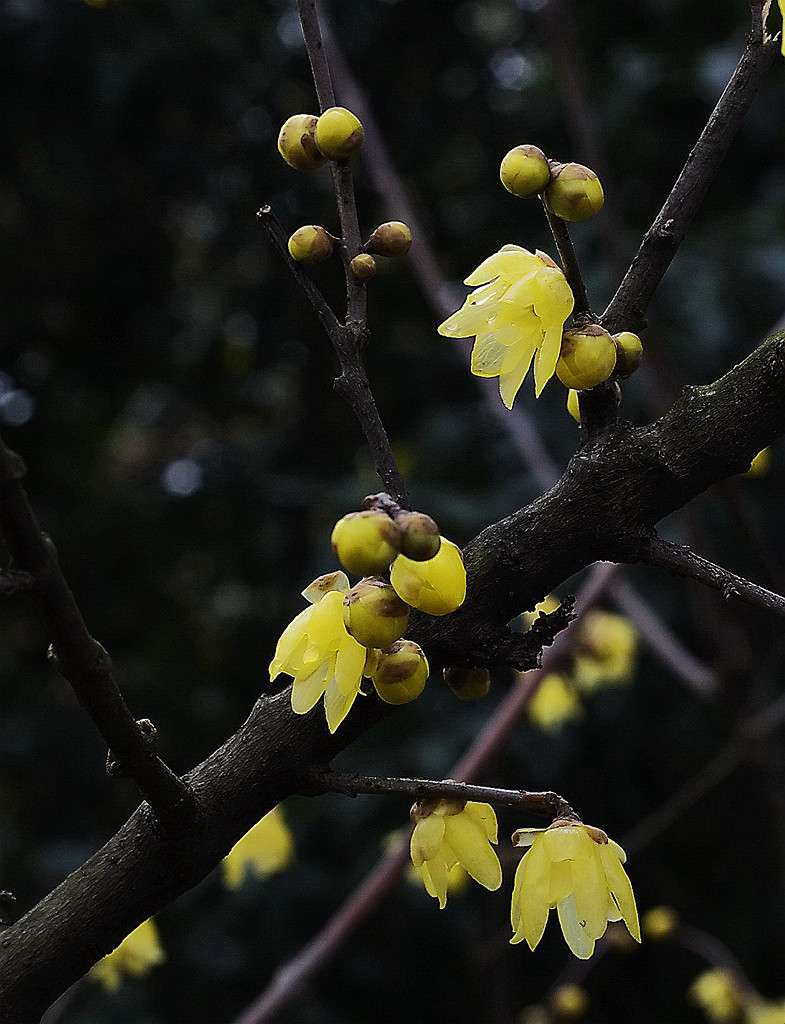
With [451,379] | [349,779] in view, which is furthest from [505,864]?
[349,779]

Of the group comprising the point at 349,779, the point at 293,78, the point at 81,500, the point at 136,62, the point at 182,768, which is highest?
the point at 136,62

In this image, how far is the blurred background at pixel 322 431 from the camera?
6.49 ft

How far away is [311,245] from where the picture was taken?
541 mm

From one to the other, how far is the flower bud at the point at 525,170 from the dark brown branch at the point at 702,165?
55mm

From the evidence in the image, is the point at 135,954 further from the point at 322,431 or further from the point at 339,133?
the point at 322,431

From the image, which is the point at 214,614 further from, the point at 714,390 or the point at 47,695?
the point at 714,390

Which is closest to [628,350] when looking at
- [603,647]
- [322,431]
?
[603,647]

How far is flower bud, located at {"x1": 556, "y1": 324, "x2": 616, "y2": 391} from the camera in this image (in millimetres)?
470

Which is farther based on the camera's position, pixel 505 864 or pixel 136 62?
pixel 136 62

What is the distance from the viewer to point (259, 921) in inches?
79.0

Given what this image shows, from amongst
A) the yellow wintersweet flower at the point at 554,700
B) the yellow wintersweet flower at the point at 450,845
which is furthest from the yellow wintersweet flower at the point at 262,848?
the yellow wintersweet flower at the point at 450,845

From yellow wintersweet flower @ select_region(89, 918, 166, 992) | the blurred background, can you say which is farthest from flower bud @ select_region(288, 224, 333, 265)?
the blurred background

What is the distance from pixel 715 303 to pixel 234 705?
1.17m

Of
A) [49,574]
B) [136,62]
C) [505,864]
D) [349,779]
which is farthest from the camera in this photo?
[136,62]
